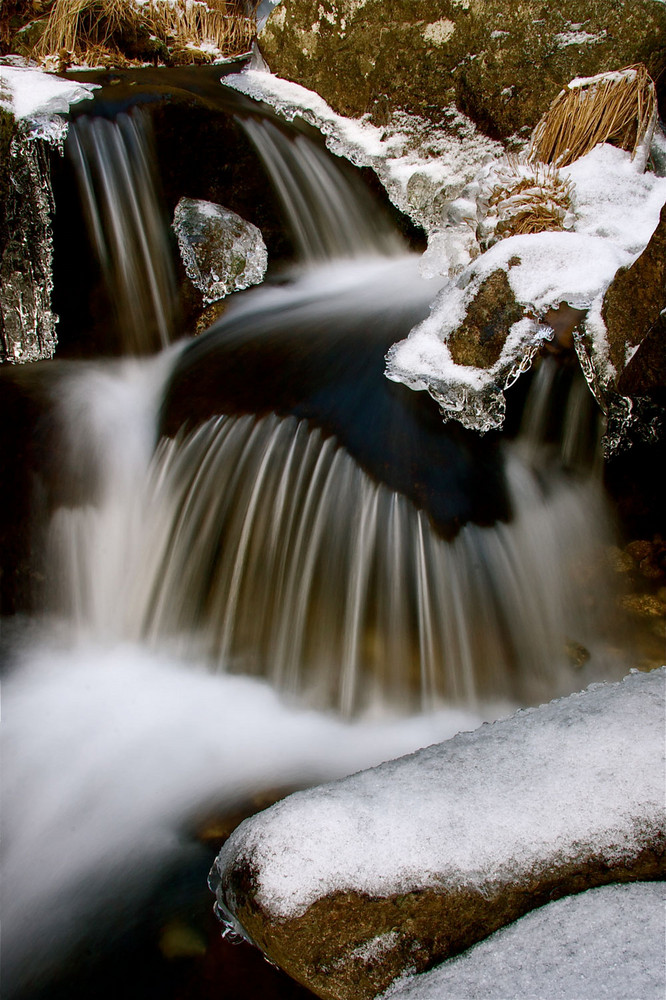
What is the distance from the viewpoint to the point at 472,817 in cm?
177

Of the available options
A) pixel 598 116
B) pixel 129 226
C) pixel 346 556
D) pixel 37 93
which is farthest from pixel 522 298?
pixel 37 93

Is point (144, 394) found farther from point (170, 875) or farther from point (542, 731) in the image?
point (542, 731)

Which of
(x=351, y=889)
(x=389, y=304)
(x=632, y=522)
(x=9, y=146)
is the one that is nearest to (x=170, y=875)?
(x=351, y=889)

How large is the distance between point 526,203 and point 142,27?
551cm

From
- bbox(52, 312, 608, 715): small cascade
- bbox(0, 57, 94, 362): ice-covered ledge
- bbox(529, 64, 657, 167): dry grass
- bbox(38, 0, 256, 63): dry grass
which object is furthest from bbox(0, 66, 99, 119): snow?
bbox(529, 64, 657, 167): dry grass

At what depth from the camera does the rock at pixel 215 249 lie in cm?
490

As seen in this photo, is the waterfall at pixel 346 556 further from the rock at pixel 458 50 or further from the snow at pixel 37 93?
the rock at pixel 458 50

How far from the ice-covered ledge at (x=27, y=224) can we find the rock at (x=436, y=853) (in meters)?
3.83

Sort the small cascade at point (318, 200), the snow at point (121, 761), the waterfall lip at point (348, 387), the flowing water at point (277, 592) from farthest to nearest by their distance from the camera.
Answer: the small cascade at point (318, 200) < the waterfall lip at point (348, 387) < the flowing water at point (277, 592) < the snow at point (121, 761)

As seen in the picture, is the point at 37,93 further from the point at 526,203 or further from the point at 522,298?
the point at 522,298

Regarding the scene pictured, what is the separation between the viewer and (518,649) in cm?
322

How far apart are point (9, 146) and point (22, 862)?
418 centimetres

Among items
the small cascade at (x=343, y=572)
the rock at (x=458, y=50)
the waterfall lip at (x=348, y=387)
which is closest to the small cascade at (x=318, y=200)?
the waterfall lip at (x=348, y=387)

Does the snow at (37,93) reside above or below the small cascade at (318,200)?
above
